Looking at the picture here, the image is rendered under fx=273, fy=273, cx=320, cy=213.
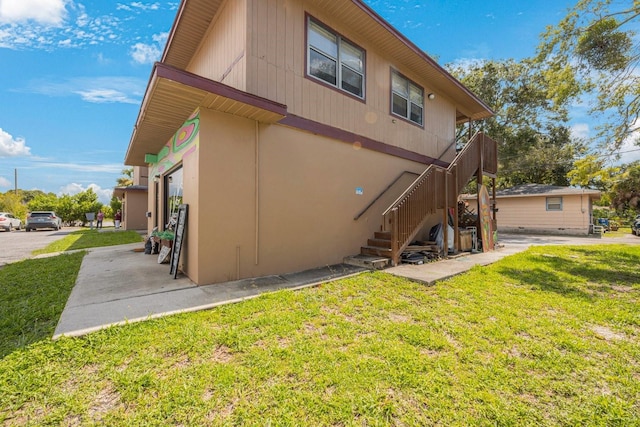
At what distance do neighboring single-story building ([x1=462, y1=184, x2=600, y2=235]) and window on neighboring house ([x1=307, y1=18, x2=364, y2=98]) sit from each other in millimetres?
15336

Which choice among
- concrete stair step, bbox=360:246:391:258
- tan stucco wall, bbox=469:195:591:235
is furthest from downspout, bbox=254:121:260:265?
tan stucco wall, bbox=469:195:591:235

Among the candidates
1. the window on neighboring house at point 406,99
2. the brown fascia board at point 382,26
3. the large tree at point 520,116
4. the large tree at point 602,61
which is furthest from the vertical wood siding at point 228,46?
the large tree at point 520,116

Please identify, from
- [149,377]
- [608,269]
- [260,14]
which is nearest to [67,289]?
[149,377]

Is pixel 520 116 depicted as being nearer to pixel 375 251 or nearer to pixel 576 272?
pixel 576 272

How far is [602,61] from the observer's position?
873 centimetres

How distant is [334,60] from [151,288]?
5949mm

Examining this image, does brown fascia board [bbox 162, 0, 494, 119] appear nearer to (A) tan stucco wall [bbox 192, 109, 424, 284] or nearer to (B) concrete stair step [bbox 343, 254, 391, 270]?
(A) tan stucco wall [bbox 192, 109, 424, 284]

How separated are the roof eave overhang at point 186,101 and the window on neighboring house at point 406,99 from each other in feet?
15.1

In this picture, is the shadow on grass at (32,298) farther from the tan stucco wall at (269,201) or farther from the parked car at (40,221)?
the parked car at (40,221)

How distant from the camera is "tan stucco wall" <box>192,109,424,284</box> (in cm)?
462

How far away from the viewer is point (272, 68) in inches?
205

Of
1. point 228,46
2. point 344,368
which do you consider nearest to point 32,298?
point 344,368

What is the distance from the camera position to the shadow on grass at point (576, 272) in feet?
15.3

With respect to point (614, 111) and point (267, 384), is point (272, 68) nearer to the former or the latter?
point (267, 384)
